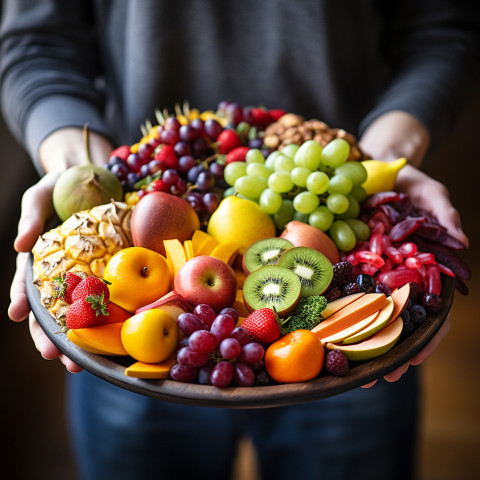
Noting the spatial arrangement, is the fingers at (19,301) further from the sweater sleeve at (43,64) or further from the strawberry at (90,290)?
the sweater sleeve at (43,64)

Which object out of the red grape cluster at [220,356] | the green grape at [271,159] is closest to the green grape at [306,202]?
the green grape at [271,159]

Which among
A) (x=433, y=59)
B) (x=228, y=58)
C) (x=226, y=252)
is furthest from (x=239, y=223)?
(x=433, y=59)

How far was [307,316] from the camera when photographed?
80cm

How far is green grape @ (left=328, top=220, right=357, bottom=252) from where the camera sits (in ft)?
3.14

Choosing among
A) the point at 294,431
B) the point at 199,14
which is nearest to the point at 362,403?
the point at 294,431

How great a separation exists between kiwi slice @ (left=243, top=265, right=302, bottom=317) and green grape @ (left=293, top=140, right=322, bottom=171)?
0.26m

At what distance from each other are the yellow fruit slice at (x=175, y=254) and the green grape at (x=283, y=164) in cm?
25

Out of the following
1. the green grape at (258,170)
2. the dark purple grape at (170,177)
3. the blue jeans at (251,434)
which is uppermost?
the green grape at (258,170)

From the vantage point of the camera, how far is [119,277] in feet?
2.68

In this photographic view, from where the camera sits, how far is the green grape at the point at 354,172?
3.28 ft

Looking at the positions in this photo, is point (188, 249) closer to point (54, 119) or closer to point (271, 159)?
point (271, 159)

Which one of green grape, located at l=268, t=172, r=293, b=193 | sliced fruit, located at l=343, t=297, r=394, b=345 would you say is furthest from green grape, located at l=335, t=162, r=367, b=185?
sliced fruit, located at l=343, t=297, r=394, b=345

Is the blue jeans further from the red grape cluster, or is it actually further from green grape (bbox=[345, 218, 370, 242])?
the red grape cluster

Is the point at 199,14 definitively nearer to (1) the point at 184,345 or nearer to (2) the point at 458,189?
(1) the point at 184,345
